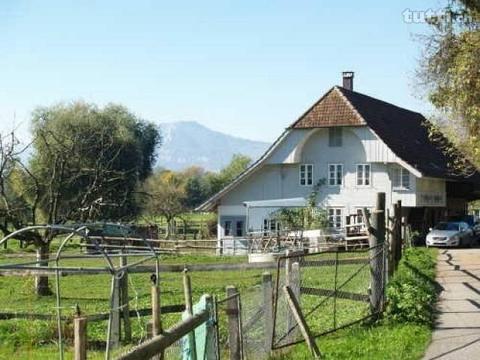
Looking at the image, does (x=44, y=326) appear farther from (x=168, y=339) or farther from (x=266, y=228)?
A: (x=266, y=228)

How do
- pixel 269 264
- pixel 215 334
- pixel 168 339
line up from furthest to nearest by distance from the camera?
pixel 269 264 → pixel 215 334 → pixel 168 339

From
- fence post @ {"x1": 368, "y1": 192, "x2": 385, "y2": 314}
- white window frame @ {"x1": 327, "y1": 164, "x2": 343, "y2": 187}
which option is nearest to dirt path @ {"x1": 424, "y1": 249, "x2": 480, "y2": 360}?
fence post @ {"x1": 368, "y1": 192, "x2": 385, "y2": 314}

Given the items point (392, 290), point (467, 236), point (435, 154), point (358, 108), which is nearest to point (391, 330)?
point (392, 290)

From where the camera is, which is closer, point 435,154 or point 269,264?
point 269,264

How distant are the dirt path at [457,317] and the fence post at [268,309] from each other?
228 centimetres

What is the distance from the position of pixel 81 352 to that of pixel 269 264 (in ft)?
40.2

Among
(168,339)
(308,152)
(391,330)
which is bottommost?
(391,330)

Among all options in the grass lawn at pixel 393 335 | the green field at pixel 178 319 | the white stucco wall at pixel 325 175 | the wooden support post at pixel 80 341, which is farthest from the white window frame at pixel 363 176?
the wooden support post at pixel 80 341

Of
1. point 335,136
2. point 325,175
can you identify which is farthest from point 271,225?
point 335,136

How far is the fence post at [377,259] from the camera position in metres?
14.2

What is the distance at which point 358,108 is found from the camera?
47.8 meters

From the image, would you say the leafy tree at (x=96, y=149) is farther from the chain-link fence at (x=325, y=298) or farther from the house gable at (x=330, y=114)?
the chain-link fence at (x=325, y=298)

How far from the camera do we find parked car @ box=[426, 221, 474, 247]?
4169 cm

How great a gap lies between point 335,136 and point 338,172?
7.23 ft
